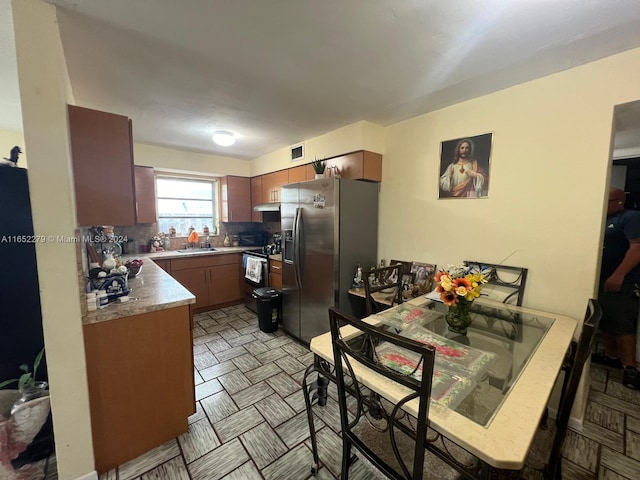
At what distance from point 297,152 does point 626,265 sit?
3637 mm

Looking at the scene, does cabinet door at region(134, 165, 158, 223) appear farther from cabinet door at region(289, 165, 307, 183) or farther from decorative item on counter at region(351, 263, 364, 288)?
decorative item on counter at region(351, 263, 364, 288)

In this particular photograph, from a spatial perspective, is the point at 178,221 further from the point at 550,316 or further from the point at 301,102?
the point at 550,316

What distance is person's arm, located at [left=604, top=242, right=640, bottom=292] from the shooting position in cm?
221

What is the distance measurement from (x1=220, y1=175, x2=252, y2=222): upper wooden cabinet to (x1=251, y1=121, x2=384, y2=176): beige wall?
1122 mm

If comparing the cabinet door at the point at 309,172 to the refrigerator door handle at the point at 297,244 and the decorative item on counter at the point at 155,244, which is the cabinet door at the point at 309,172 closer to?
the refrigerator door handle at the point at 297,244

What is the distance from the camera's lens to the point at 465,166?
7.24ft

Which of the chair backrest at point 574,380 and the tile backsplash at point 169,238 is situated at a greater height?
the tile backsplash at point 169,238

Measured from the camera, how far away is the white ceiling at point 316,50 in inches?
47.5

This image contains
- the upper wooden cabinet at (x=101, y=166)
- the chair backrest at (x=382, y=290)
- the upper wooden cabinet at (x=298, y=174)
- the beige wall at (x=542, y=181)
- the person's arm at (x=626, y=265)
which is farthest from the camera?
the upper wooden cabinet at (x=298, y=174)

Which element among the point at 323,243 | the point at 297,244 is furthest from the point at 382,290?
the point at 297,244

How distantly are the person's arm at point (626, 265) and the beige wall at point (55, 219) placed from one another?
4084mm

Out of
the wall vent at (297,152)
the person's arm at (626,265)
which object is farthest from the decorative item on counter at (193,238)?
the person's arm at (626,265)

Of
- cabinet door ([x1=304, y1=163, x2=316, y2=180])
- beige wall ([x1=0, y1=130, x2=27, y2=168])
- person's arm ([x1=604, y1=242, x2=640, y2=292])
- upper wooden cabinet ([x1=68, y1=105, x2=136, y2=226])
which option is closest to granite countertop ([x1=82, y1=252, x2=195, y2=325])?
upper wooden cabinet ([x1=68, y1=105, x2=136, y2=226])

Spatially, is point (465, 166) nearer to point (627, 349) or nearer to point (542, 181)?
point (542, 181)
